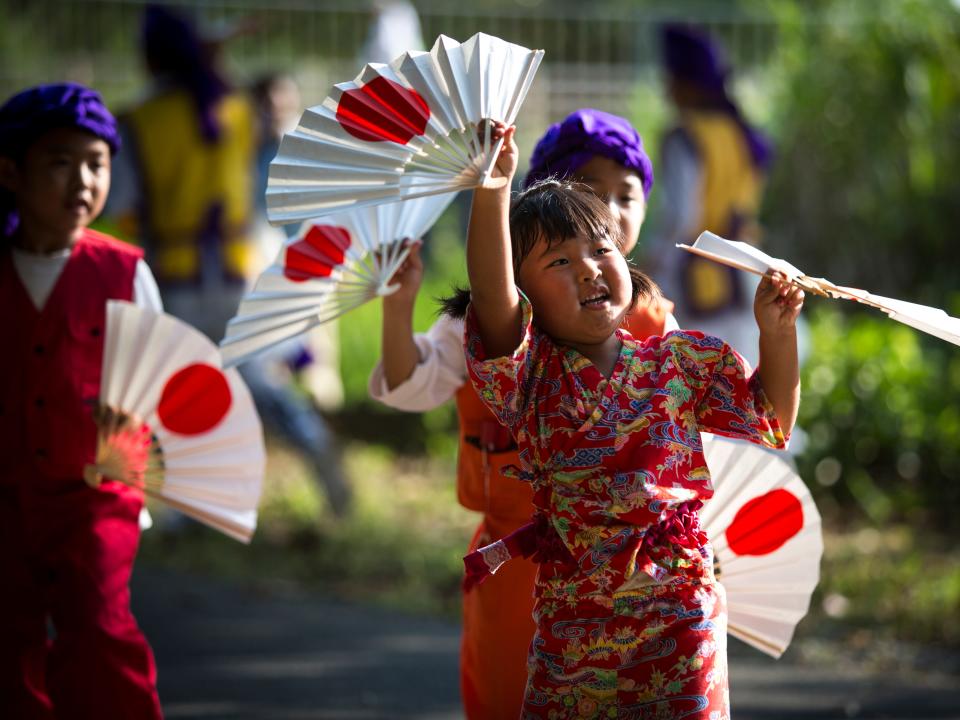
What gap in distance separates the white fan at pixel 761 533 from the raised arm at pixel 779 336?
578 millimetres

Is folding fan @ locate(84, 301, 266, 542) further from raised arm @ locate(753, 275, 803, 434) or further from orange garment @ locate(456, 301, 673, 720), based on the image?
raised arm @ locate(753, 275, 803, 434)

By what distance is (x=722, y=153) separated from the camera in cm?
620

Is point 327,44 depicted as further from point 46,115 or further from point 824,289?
point 824,289

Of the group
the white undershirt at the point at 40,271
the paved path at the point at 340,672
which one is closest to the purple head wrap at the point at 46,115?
the white undershirt at the point at 40,271

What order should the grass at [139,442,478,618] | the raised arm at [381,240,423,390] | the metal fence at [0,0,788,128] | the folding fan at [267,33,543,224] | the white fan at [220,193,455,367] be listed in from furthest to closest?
the metal fence at [0,0,788,128]
the grass at [139,442,478,618]
the white fan at [220,193,455,367]
the raised arm at [381,240,423,390]
the folding fan at [267,33,543,224]

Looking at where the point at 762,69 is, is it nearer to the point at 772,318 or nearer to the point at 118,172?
the point at 118,172

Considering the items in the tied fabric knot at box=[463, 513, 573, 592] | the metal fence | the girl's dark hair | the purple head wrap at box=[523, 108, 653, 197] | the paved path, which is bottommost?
the paved path

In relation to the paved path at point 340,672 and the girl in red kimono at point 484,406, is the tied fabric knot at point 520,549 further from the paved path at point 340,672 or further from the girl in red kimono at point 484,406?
the paved path at point 340,672

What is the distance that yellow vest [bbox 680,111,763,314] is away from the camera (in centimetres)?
618

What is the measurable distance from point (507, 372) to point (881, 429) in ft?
15.1

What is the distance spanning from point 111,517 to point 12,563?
0.85 ft

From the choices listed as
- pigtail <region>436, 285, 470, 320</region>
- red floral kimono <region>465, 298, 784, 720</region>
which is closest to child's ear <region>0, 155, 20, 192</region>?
pigtail <region>436, 285, 470, 320</region>

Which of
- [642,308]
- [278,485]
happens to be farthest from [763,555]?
[278,485]

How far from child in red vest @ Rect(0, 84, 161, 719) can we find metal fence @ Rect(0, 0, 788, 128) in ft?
24.7
